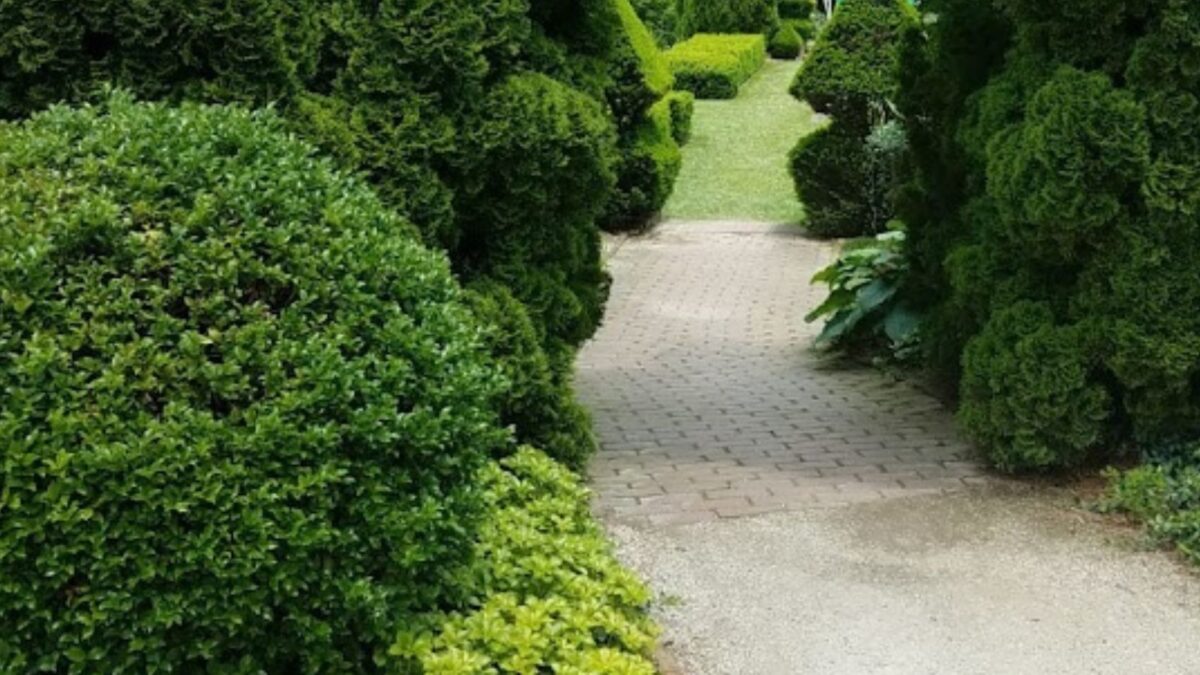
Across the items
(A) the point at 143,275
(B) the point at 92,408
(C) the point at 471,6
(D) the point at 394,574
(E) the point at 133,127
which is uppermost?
(C) the point at 471,6

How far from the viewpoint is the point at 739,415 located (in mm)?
7461

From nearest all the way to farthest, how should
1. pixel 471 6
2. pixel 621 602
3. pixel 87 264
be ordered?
pixel 87 264, pixel 621 602, pixel 471 6

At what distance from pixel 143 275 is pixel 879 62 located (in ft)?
41.0

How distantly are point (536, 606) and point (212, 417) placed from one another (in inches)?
44.7

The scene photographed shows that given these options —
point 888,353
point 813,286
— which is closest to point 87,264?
point 888,353

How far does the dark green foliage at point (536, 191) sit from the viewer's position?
5160 mm

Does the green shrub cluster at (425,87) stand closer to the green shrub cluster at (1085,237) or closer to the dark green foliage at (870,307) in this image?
the green shrub cluster at (1085,237)

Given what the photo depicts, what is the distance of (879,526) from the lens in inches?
214

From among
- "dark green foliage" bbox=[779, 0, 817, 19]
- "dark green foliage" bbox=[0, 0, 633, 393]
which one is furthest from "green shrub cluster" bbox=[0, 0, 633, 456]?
"dark green foliage" bbox=[779, 0, 817, 19]

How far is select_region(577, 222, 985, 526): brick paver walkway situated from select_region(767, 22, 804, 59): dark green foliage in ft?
67.2

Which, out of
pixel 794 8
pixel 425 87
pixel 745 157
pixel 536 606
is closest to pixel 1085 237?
pixel 425 87

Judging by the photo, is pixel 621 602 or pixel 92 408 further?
pixel 621 602

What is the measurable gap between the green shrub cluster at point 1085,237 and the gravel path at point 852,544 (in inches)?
17.8

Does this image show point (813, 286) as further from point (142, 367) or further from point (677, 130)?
point (142, 367)
